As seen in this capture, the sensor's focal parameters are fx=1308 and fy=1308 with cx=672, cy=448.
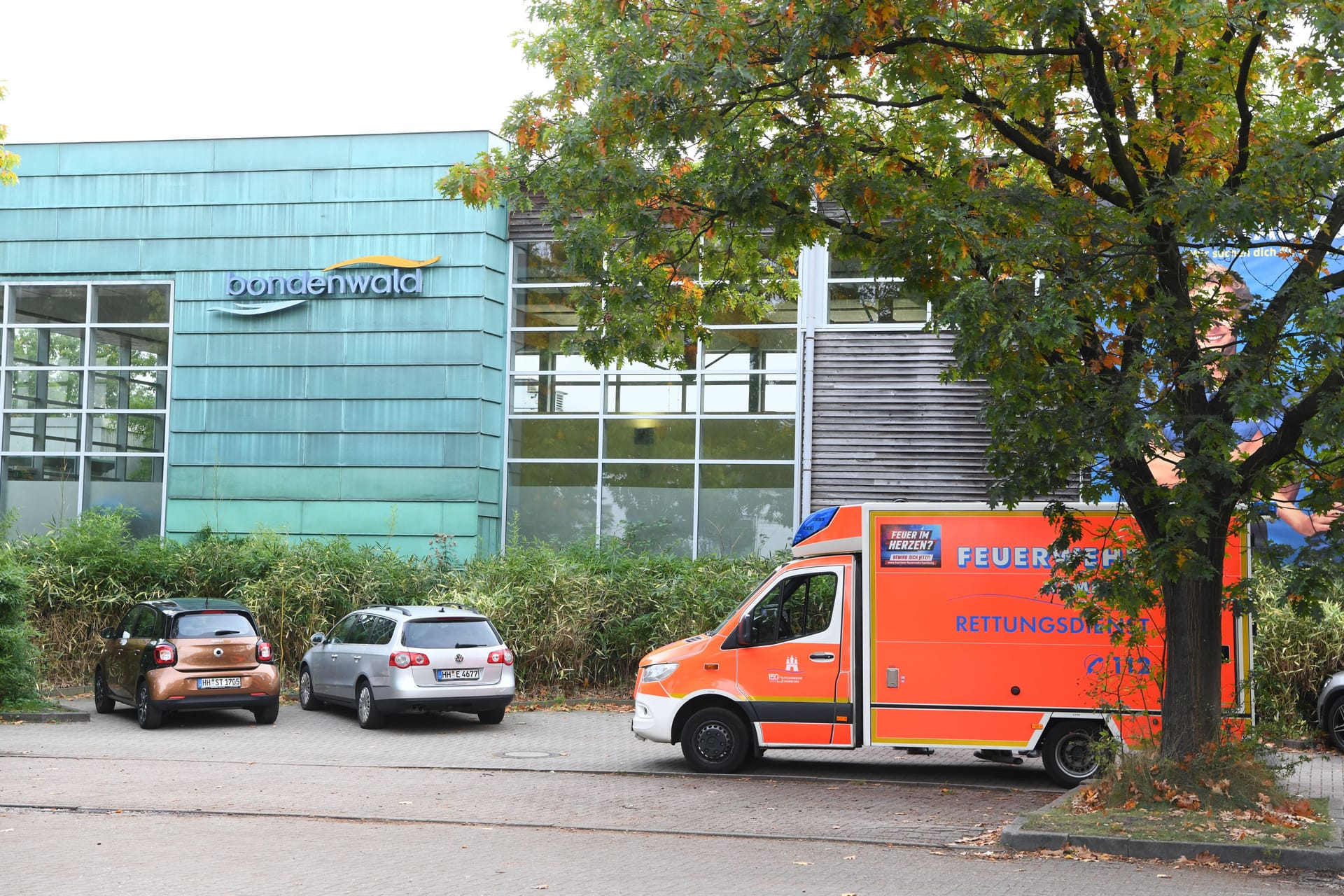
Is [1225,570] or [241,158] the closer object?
[1225,570]

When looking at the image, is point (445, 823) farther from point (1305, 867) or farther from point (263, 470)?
Result: point (263, 470)

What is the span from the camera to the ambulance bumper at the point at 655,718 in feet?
41.7

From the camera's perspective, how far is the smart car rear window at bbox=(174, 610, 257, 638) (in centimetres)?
1568

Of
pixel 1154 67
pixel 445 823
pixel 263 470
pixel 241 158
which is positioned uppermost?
pixel 241 158

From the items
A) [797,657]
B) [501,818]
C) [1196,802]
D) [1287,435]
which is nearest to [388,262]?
[797,657]

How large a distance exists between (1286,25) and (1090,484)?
11.6 feet

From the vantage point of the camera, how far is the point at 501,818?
10086mm

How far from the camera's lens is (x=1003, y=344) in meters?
8.54

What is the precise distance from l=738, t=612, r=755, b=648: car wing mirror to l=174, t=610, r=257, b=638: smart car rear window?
6.72m

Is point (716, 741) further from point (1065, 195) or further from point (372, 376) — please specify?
point (372, 376)

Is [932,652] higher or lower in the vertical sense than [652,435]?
lower

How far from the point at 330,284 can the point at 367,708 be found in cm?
1015

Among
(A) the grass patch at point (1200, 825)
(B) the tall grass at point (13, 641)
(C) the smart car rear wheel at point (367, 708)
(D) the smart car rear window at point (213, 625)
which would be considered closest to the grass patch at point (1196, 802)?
(A) the grass patch at point (1200, 825)

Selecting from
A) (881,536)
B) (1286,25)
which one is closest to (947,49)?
(1286,25)
